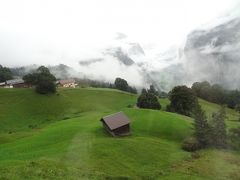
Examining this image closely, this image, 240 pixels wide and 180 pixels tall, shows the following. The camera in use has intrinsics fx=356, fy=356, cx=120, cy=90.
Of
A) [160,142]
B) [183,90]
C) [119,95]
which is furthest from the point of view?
[119,95]

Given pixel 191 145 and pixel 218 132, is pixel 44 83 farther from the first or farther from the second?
pixel 191 145

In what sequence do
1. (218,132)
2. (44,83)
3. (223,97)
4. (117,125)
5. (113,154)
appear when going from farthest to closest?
1. (223,97)
2. (44,83)
3. (117,125)
4. (218,132)
5. (113,154)

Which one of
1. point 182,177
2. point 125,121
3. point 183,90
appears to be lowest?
point 182,177

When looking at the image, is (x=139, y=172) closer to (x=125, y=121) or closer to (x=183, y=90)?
(x=125, y=121)

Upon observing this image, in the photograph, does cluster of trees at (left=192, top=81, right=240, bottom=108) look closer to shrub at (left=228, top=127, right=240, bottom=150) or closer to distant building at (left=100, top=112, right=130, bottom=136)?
shrub at (left=228, top=127, right=240, bottom=150)

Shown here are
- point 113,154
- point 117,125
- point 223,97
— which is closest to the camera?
point 113,154

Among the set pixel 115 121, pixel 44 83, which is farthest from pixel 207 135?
→ pixel 44 83

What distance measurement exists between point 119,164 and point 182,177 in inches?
374

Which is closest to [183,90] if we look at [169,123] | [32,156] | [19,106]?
[169,123]

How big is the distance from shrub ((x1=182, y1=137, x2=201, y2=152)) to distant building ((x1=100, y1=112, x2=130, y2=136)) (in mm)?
13004

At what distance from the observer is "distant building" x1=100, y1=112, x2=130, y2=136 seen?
75.1 m

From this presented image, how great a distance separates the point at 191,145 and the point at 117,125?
52.4 feet

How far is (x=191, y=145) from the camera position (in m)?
69.7

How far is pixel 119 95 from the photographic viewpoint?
165 meters
